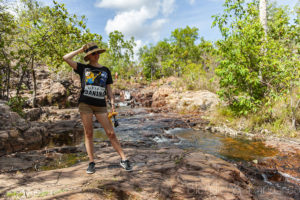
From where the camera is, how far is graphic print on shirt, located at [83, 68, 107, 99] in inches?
127

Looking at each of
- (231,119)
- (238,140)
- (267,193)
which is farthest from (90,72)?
(231,119)

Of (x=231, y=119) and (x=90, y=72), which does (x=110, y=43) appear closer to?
(x=231, y=119)

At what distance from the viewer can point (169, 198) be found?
2.79m

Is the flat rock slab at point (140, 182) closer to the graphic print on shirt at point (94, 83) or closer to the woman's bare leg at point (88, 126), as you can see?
the woman's bare leg at point (88, 126)

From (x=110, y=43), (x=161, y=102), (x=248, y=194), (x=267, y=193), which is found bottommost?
(x=267, y=193)

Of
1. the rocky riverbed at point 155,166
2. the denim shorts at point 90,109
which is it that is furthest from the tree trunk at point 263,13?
the denim shorts at point 90,109

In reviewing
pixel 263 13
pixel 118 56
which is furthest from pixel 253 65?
pixel 118 56

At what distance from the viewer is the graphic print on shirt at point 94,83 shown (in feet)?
10.6

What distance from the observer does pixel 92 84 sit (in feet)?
10.7

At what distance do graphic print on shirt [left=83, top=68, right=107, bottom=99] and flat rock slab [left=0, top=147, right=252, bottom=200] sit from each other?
135cm

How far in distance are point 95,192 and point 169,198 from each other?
1.02 metres

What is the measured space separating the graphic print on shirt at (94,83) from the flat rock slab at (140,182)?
1.35 m

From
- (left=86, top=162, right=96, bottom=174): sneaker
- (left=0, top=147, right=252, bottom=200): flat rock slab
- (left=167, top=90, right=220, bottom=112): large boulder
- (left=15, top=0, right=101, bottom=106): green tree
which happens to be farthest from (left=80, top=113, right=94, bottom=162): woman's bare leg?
(left=167, top=90, right=220, bottom=112): large boulder

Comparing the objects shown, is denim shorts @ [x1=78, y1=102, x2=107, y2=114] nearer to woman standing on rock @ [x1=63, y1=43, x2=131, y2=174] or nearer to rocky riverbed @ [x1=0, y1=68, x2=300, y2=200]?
woman standing on rock @ [x1=63, y1=43, x2=131, y2=174]
